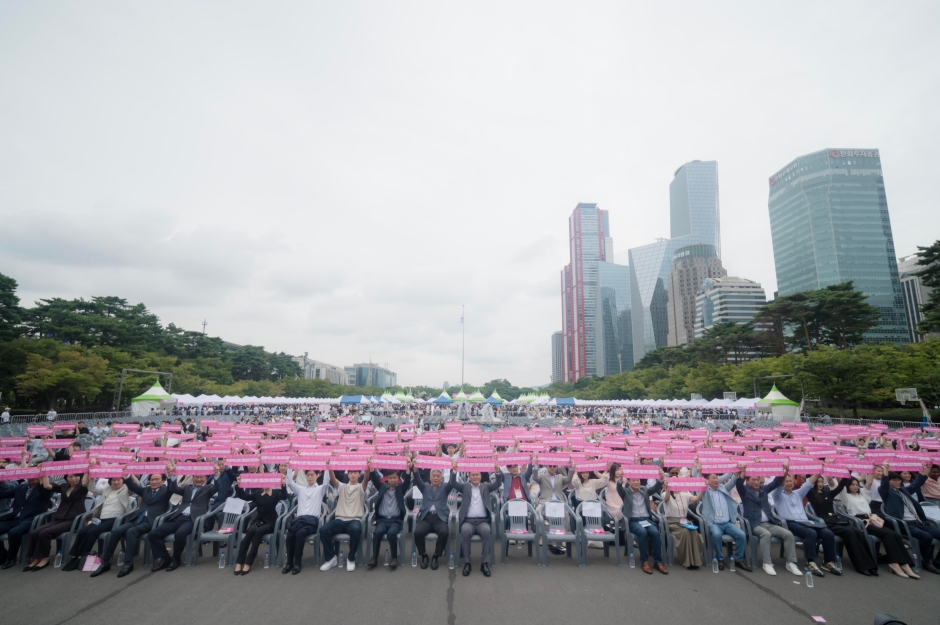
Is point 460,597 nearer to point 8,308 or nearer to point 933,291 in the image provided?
point 933,291

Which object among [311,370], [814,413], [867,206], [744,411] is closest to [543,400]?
[744,411]

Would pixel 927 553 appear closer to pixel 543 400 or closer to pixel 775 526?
pixel 775 526

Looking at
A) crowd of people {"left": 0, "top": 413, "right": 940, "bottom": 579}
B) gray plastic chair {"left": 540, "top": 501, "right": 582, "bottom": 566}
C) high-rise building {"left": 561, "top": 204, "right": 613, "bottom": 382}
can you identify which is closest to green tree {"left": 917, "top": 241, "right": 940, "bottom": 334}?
crowd of people {"left": 0, "top": 413, "right": 940, "bottom": 579}

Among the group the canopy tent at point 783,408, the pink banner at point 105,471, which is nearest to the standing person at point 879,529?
the pink banner at point 105,471

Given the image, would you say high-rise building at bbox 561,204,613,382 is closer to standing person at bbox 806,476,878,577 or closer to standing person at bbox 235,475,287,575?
standing person at bbox 806,476,878,577

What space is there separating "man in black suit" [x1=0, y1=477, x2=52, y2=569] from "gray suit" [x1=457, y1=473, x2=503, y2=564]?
20.2ft

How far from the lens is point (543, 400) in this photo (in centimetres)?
4366

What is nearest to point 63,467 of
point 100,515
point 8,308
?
point 100,515

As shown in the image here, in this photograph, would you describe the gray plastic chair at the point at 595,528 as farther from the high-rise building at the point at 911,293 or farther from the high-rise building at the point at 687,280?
the high-rise building at the point at 687,280

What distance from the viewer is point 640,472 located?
677 centimetres

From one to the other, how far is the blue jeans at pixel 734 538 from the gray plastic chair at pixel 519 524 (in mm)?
2404

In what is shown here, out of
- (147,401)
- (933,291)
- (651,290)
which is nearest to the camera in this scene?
(147,401)

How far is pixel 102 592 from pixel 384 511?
345cm

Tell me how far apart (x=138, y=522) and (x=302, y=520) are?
7.85ft
